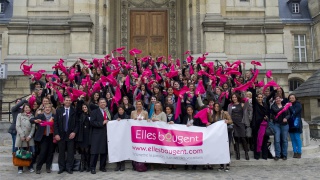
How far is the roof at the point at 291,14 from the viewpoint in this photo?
157 feet

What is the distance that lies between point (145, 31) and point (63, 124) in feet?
39.9

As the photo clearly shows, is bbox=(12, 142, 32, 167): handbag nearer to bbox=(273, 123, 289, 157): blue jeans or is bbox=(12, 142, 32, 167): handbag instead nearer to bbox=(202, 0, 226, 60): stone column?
bbox=(273, 123, 289, 157): blue jeans

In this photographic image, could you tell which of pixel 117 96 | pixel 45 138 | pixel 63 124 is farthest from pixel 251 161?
pixel 45 138

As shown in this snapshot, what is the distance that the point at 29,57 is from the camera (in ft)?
57.7

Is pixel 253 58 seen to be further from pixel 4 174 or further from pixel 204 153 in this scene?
pixel 4 174

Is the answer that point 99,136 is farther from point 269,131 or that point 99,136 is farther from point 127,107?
point 269,131

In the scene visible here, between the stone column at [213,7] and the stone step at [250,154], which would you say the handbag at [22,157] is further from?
the stone column at [213,7]

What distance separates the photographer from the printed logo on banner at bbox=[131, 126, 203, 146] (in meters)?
9.24

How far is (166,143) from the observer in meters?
9.29

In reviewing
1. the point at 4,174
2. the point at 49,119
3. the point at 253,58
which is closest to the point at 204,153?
the point at 49,119

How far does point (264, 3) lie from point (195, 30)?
173 inches

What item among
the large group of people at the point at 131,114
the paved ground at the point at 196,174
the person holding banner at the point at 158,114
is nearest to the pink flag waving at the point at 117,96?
the large group of people at the point at 131,114

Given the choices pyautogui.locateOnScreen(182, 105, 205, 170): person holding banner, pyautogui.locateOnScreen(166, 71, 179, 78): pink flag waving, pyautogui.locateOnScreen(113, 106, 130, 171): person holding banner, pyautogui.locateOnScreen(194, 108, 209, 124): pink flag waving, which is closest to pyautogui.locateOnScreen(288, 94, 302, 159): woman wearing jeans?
pyautogui.locateOnScreen(194, 108, 209, 124): pink flag waving

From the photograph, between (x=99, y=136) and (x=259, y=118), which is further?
(x=259, y=118)
